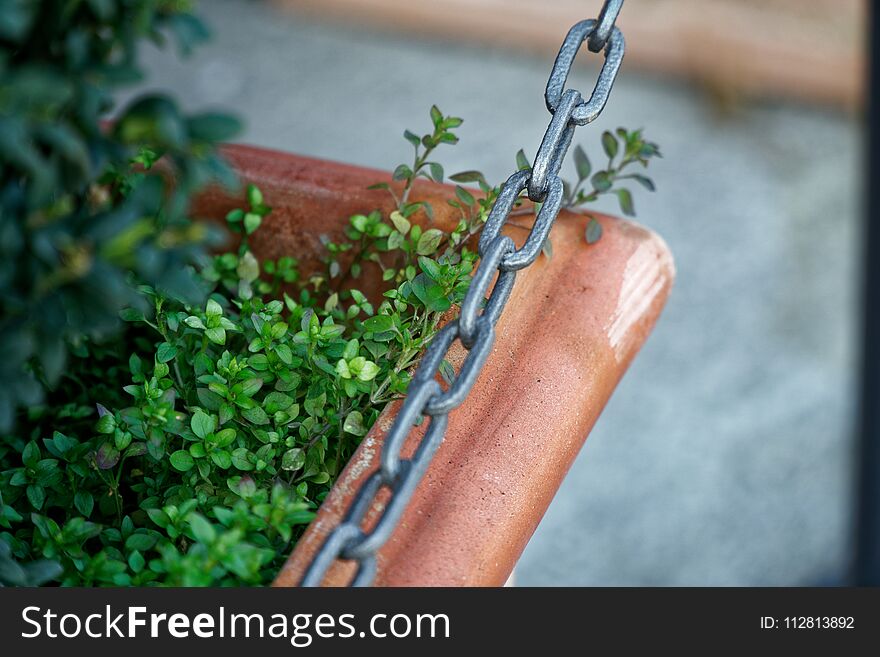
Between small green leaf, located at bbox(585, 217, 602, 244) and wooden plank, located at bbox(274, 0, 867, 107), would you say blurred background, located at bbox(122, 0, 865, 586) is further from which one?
small green leaf, located at bbox(585, 217, 602, 244)

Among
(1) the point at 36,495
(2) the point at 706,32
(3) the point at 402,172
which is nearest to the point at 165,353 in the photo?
(1) the point at 36,495

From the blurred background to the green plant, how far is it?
1195 mm

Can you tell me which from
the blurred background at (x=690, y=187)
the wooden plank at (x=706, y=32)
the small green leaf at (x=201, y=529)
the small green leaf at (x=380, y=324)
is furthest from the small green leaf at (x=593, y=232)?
A: the wooden plank at (x=706, y=32)

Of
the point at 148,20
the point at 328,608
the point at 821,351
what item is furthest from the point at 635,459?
the point at 148,20

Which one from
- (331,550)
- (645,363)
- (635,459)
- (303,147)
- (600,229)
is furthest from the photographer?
(303,147)

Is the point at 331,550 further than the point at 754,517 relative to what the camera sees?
No

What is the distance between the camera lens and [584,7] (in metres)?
2.83

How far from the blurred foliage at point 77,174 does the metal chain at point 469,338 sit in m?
0.16

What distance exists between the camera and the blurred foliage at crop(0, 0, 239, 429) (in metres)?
0.55

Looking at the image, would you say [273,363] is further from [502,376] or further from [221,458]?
[502,376]

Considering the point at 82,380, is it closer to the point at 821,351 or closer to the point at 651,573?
the point at 651,573

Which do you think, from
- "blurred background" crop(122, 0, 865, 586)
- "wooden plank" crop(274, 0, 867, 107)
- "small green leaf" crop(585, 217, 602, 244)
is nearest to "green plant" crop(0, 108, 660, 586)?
"small green leaf" crop(585, 217, 602, 244)

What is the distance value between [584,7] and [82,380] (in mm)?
2275

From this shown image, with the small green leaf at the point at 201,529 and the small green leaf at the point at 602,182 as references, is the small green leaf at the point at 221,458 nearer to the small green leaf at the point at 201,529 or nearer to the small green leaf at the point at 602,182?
the small green leaf at the point at 201,529
